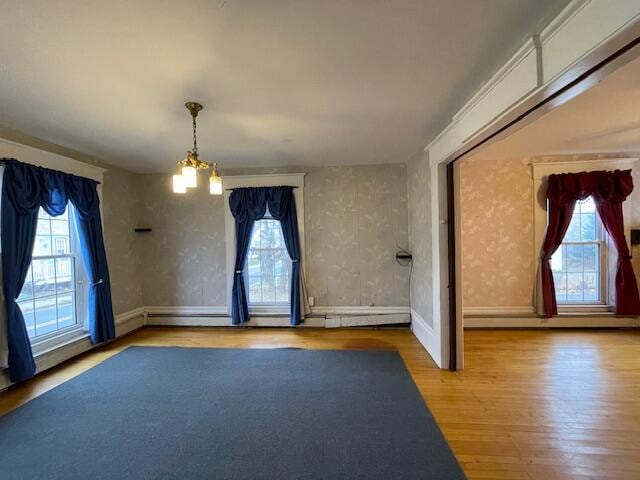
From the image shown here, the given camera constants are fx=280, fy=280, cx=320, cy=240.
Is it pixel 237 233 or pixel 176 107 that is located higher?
pixel 176 107

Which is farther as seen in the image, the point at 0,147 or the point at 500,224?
the point at 500,224

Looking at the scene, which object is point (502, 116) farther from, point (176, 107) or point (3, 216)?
point (3, 216)

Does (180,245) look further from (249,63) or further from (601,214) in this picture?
(601,214)

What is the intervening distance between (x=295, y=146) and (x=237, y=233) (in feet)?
5.72

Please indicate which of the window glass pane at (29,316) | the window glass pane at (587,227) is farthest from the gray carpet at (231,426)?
the window glass pane at (587,227)

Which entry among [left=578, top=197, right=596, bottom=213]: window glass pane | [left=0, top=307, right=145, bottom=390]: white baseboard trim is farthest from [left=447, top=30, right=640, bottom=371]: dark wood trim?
[left=0, top=307, right=145, bottom=390]: white baseboard trim

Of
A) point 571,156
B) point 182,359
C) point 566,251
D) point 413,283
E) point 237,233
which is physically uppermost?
point 571,156

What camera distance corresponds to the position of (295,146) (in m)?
3.38

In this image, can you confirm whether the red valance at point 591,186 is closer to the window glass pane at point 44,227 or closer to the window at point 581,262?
the window at point 581,262

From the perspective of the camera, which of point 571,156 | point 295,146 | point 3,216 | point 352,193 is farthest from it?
point 352,193

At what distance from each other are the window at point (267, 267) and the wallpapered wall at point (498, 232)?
2.80 meters

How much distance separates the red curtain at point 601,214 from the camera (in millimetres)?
3867

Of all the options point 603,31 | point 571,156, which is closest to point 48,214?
point 603,31

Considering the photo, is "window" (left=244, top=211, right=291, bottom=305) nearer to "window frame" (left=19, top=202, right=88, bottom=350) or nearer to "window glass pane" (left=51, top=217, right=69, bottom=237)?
"window frame" (left=19, top=202, right=88, bottom=350)
